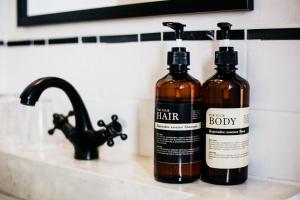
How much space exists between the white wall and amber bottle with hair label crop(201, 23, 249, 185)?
1.7 inches

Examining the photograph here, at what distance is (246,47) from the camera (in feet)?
2.40

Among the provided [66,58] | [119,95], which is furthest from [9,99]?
[119,95]

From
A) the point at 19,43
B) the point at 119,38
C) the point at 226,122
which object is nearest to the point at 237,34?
the point at 226,122

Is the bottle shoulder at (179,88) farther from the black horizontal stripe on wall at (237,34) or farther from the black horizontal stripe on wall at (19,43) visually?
the black horizontal stripe on wall at (19,43)

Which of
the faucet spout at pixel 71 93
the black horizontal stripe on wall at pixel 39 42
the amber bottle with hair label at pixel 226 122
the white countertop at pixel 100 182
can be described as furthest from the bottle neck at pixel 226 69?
the black horizontal stripe on wall at pixel 39 42

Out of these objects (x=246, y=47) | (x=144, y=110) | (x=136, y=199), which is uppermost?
(x=246, y=47)

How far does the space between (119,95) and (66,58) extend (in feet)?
0.56

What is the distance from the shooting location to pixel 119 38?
907 mm

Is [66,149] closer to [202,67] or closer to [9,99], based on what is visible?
[9,99]

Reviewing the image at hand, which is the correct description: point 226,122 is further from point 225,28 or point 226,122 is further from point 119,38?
point 119,38

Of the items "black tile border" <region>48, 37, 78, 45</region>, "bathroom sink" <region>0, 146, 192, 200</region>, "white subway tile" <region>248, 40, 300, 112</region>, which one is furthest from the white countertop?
"black tile border" <region>48, 37, 78, 45</region>

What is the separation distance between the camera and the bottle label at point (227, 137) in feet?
2.20

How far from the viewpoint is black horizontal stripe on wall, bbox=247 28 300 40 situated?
2.23 ft

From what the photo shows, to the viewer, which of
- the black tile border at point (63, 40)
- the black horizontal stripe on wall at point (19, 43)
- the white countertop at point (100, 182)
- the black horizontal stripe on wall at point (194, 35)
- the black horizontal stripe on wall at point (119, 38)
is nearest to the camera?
the white countertop at point (100, 182)
